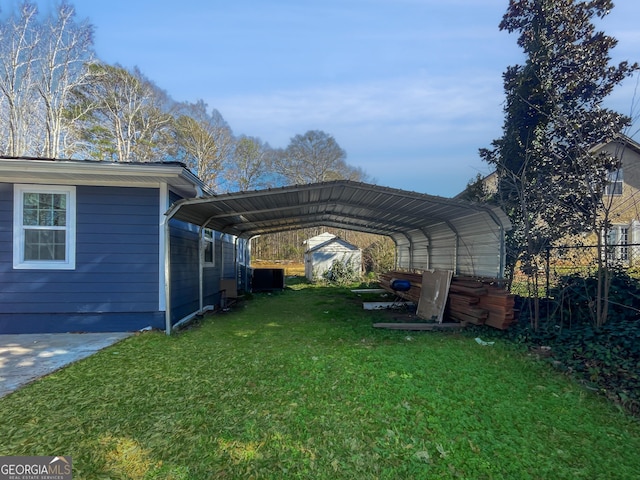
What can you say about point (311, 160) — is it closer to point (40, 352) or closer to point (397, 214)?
point (397, 214)

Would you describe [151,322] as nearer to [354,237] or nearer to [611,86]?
[611,86]

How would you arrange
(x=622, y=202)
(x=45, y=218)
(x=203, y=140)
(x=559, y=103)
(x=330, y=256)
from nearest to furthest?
(x=622, y=202) → (x=45, y=218) → (x=559, y=103) → (x=330, y=256) → (x=203, y=140)

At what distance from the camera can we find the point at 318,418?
2854mm

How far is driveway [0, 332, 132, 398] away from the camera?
3762mm

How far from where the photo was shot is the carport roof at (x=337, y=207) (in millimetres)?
6258

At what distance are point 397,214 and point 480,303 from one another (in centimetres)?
359

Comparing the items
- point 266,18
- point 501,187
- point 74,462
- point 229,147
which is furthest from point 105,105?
point 74,462

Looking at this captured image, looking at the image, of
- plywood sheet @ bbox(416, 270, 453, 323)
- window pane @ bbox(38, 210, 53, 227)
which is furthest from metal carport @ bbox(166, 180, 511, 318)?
window pane @ bbox(38, 210, 53, 227)

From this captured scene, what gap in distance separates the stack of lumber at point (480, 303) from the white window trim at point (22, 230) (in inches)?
277

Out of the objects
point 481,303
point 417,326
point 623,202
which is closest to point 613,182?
point 623,202

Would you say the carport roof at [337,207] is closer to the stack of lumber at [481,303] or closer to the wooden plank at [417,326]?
the stack of lumber at [481,303]

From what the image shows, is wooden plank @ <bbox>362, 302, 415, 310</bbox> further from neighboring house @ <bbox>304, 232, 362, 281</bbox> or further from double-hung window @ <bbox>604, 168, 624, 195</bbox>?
neighboring house @ <bbox>304, 232, 362, 281</bbox>

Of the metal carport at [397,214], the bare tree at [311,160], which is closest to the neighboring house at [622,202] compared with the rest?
the metal carport at [397,214]

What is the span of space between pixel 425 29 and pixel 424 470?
29.4 ft
